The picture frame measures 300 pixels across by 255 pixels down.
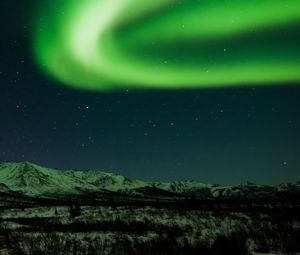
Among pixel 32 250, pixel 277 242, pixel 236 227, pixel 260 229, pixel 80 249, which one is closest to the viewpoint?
pixel 32 250

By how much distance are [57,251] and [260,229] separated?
11.7 m

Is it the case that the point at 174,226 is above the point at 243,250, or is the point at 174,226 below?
above

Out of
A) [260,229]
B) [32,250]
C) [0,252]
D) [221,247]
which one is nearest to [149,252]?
[221,247]

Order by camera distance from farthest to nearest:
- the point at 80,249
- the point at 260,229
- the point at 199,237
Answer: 1. the point at 260,229
2. the point at 199,237
3. the point at 80,249

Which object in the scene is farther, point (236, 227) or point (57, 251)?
point (236, 227)

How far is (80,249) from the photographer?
1582 centimetres

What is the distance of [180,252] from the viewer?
14.8m

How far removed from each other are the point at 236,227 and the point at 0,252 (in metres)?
13.8

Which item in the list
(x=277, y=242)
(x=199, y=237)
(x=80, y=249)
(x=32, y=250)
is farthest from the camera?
(x=199, y=237)

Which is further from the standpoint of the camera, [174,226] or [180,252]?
[174,226]

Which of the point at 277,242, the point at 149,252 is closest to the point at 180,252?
the point at 149,252

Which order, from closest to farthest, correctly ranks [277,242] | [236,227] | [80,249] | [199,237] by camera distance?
[80,249]
[277,242]
[199,237]
[236,227]

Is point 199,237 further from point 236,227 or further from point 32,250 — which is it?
point 32,250

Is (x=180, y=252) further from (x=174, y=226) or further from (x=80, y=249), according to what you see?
(x=174, y=226)
